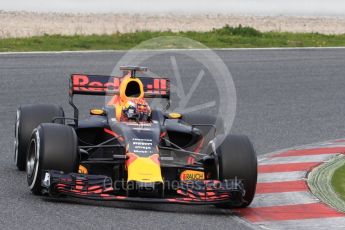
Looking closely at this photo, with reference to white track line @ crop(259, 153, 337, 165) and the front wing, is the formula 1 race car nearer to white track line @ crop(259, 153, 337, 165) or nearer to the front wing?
the front wing

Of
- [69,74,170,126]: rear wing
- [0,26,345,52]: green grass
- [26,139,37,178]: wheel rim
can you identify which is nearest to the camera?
[26,139,37,178]: wheel rim

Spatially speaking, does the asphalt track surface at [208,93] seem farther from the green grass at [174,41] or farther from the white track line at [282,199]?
the green grass at [174,41]

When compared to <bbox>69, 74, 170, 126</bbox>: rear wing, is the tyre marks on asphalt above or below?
below

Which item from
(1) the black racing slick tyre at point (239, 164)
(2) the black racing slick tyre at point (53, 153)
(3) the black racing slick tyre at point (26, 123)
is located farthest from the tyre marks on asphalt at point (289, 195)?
(3) the black racing slick tyre at point (26, 123)

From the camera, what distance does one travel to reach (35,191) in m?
9.44

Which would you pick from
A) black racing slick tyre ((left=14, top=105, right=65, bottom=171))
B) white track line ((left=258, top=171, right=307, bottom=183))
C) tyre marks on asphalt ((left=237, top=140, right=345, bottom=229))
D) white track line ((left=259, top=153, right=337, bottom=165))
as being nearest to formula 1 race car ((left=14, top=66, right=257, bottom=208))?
black racing slick tyre ((left=14, top=105, right=65, bottom=171))

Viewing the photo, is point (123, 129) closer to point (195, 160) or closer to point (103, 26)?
point (195, 160)

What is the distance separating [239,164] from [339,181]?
176 centimetres

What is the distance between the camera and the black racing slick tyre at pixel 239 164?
9430 mm

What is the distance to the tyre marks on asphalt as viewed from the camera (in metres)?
9.05

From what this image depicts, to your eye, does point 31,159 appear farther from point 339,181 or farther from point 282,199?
point 339,181

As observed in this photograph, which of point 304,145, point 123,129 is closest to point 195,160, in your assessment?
point 123,129

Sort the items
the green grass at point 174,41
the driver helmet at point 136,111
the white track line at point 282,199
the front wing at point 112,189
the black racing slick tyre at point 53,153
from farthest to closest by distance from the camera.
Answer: the green grass at point 174,41
the driver helmet at point 136,111
the white track line at point 282,199
the black racing slick tyre at point 53,153
the front wing at point 112,189

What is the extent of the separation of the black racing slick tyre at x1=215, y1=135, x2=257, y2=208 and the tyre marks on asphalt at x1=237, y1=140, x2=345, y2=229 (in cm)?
21
